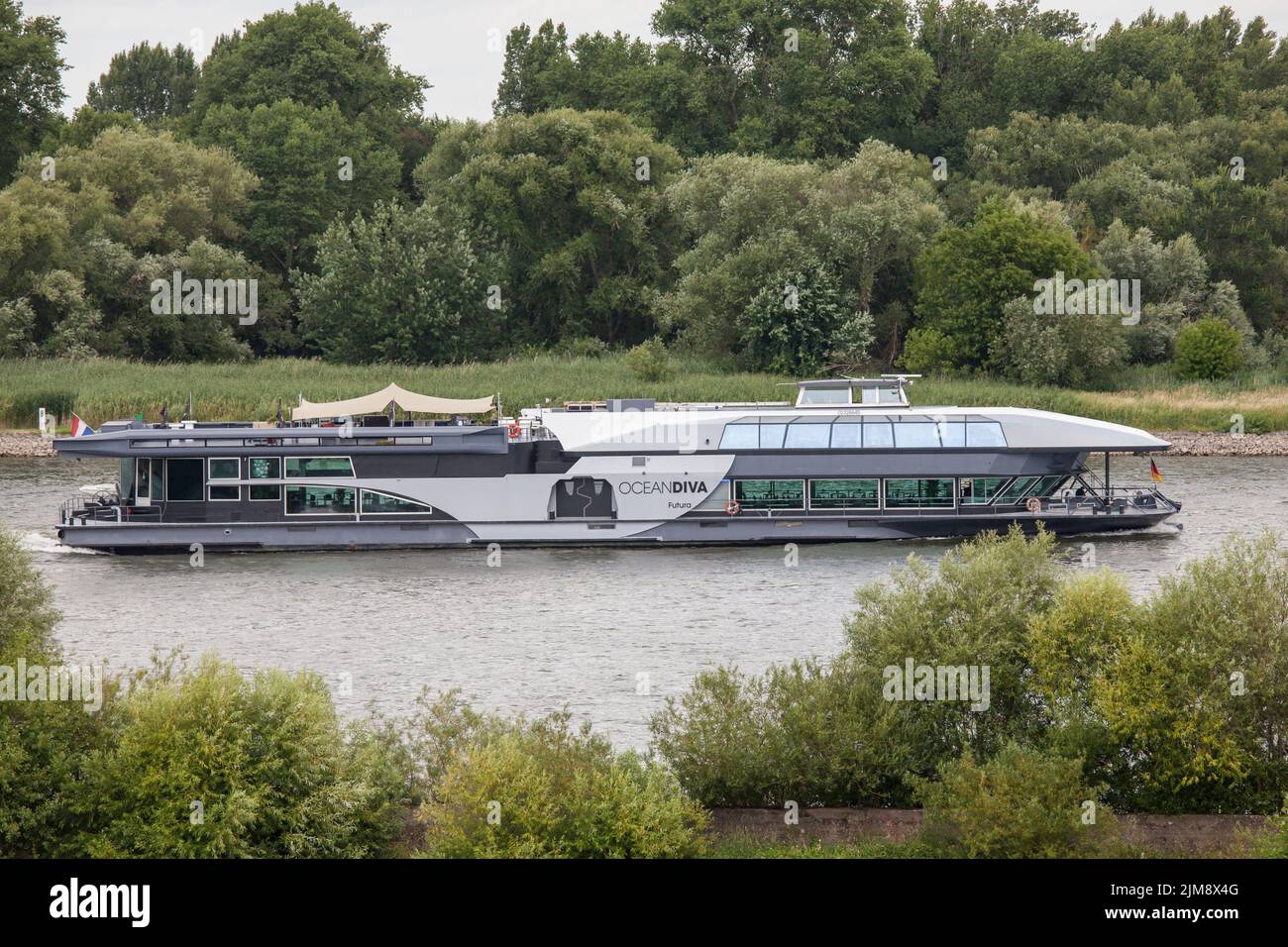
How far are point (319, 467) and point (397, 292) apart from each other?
3764cm

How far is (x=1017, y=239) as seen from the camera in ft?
253

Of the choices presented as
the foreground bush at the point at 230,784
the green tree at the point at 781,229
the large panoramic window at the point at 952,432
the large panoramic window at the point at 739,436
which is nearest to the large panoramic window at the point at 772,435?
the large panoramic window at the point at 739,436

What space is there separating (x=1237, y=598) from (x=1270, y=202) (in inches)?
2839

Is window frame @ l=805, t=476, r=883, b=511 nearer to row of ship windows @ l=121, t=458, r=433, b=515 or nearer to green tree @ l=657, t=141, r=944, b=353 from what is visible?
row of ship windows @ l=121, t=458, r=433, b=515

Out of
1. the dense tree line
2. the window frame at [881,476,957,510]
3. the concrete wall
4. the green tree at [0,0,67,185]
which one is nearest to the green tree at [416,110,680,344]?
the dense tree line

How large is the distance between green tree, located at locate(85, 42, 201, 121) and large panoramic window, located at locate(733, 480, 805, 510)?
10263cm

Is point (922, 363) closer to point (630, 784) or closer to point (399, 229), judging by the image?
point (399, 229)

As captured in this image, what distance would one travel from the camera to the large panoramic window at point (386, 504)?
48.2 meters

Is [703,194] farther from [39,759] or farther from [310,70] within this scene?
[39,759]

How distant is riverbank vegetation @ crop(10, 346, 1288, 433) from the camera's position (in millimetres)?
70750

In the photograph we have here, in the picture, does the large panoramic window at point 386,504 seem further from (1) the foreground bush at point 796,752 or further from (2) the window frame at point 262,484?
(1) the foreground bush at point 796,752

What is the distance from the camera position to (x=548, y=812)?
19484 millimetres

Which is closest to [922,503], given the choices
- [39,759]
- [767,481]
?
[767,481]
